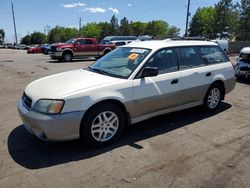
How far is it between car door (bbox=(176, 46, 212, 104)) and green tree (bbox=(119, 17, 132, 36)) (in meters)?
87.0

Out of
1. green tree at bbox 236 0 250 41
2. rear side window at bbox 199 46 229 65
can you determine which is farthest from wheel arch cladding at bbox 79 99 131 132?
green tree at bbox 236 0 250 41

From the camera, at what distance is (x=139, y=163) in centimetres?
393

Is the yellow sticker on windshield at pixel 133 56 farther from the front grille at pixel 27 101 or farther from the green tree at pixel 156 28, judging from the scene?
the green tree at pixel 156 28

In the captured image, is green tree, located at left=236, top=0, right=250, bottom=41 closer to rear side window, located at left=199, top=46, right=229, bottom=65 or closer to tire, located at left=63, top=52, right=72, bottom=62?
tire, located at left=63, top=52, right=72, bottom=62

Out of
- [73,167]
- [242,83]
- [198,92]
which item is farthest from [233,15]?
[73,167]

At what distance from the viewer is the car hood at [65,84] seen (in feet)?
13.5

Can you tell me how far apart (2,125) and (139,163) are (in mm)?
2966

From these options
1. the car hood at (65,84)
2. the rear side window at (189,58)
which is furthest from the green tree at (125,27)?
the car hood at (65,84)

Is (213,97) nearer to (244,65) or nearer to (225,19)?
(244,65)

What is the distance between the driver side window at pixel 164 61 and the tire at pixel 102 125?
1.06m

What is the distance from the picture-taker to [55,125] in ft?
12.9

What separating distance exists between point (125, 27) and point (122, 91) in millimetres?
90084

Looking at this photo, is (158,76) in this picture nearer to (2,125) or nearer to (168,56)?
(168,56)

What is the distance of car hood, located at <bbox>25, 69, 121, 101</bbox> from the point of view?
4.13 meters
